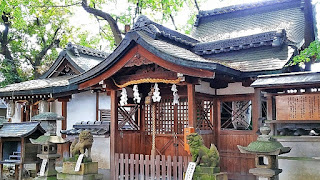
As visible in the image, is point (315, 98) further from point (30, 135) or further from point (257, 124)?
point (30, 135)

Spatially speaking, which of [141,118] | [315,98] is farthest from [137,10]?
[315,98]

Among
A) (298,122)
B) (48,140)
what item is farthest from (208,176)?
(48,140)

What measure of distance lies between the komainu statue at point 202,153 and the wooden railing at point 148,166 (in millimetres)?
967

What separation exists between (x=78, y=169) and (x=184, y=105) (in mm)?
4350

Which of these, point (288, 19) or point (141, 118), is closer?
point (141, 118)

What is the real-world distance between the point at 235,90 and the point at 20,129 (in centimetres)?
829

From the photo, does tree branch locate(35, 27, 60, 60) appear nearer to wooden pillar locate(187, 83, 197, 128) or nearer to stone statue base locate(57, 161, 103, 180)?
stone statue base locate(57, 161, 103, 180)

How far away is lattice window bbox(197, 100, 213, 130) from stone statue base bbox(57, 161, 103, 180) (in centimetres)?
394

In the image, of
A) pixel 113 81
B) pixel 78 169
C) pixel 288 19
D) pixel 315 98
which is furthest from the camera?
pixel 288 19

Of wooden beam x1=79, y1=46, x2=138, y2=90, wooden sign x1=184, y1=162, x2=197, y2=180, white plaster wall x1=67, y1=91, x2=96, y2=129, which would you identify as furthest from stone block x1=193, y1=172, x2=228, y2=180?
white plaster wall x1=67, y1=91, x2=96, y2=129

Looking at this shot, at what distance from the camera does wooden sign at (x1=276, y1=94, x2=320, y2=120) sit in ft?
28.7

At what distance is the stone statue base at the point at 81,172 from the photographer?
11.0 meters

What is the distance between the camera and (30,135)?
12.9 meters

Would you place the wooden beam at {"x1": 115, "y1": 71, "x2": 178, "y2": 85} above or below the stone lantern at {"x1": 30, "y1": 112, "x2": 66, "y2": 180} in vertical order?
above
